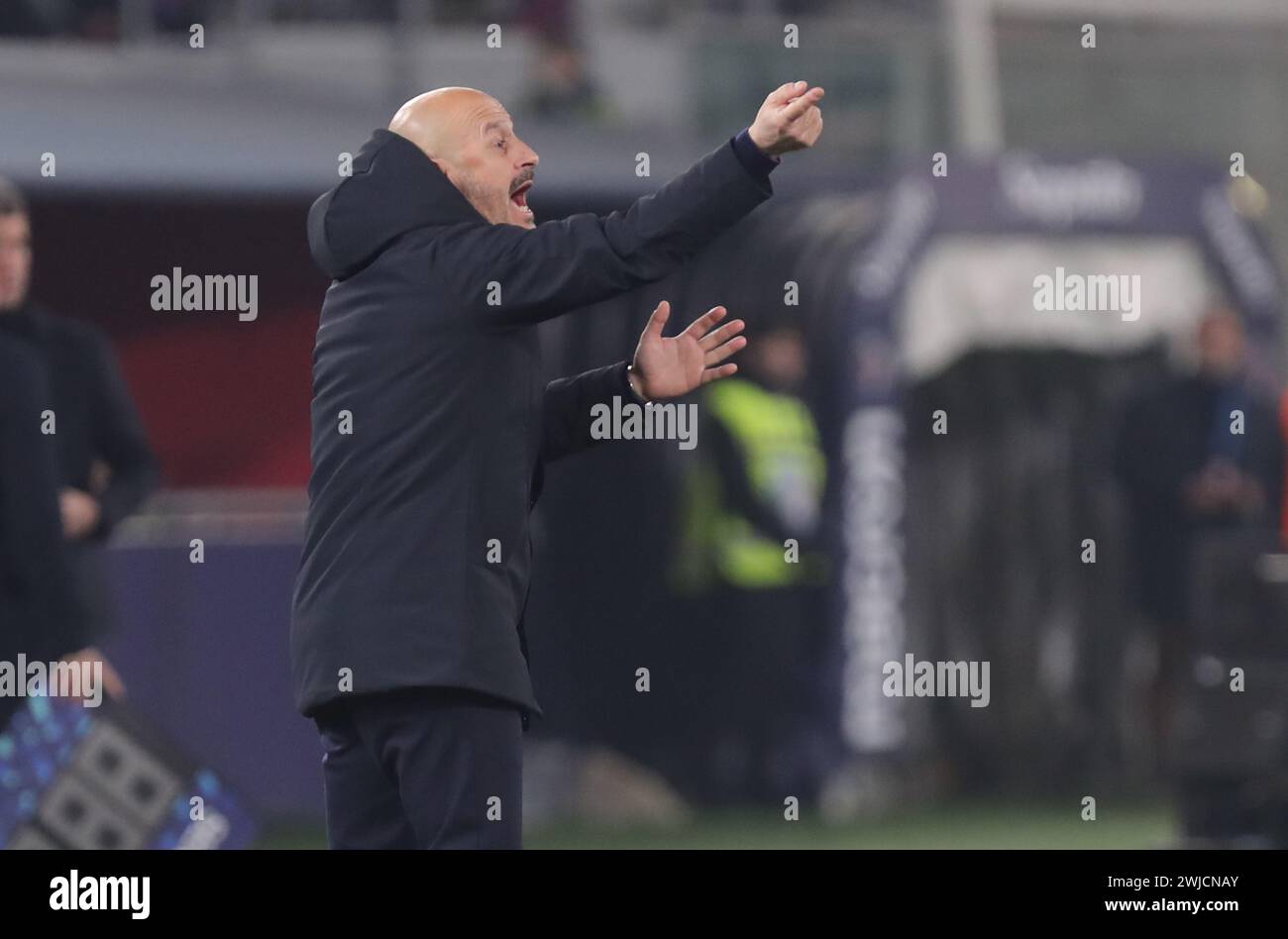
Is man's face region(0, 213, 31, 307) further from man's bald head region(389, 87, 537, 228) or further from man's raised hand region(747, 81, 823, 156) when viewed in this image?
man's raised hand region(747, 81, 823, 156)

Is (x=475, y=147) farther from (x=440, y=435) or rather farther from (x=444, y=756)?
(x=444, y=756)

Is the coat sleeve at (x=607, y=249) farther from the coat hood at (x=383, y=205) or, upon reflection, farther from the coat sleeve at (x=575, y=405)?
the coat sleeve at (x=575, y=405)

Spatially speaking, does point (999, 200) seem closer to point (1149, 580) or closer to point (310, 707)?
point (1149, 580)

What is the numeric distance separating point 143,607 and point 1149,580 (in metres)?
4.35

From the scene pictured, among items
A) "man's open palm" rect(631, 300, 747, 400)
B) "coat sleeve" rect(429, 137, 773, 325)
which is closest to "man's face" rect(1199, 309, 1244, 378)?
"man's open palm" rect(631, 300, 747, 400)

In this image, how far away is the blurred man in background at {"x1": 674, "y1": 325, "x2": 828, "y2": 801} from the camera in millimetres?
11945

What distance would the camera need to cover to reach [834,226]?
12414 mm

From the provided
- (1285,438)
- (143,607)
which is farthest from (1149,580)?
(143,607)

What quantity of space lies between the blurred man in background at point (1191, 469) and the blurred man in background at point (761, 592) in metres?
1.39

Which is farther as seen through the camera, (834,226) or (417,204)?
(834,226)

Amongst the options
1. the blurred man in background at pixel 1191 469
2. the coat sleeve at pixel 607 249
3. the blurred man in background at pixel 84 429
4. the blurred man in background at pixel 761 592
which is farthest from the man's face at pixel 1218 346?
the coat sleeve at pixel 607 249

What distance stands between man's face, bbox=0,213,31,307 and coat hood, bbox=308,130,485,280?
2.22m
